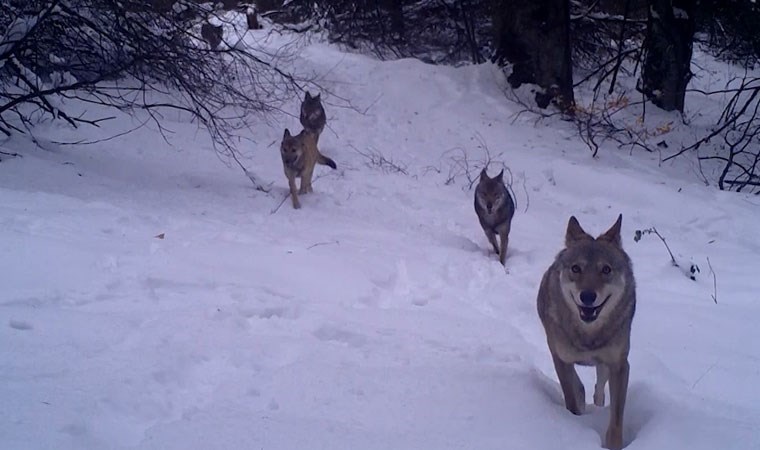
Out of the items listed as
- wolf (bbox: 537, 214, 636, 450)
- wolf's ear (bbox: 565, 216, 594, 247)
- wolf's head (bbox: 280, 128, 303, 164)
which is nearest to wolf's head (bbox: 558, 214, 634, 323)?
wolf (bbox: 537, 214, 636, 450)

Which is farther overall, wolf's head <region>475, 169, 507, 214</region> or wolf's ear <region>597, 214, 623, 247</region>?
wolf's head <region>475, 169, 507, 214</region>

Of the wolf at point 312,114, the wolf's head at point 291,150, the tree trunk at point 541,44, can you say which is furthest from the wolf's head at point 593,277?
the tree trunk at point 541,44

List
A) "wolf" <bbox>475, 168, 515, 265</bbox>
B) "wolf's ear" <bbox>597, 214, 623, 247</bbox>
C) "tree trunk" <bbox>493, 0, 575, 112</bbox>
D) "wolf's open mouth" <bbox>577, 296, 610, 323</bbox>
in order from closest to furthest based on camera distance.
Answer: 1. "wolf's open mouth" <bbox>577, 296, 610, 323</bbox>
2. "wolf's ear" <bbox>597, 214, 623, 247</bbox>
3. "wolf" <bbox>475, 168, 515, 265</bbox>
4. "tree trunk" <bbox>493, 0, 575, 112</bbox>

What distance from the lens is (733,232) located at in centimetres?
923

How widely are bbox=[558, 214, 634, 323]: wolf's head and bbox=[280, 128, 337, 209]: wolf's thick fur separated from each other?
6.53 meters

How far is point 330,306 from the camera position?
5.99 metres

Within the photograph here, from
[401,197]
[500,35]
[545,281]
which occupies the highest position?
[500,35]

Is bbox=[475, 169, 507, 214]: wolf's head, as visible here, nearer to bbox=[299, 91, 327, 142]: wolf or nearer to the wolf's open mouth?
the wolf's open mouth

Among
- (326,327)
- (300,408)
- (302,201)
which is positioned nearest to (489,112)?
(302,201)

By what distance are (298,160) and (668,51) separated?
957cm

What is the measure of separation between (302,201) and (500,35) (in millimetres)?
8650

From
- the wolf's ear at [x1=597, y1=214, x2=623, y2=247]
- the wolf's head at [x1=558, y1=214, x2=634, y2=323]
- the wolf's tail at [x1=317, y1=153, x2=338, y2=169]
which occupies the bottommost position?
the wolf's tail at [x1=317, y1=153, x2=338, y2=169]

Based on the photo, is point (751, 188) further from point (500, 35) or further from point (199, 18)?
point (199, 18)

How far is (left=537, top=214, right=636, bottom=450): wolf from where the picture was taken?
4.07 metres
